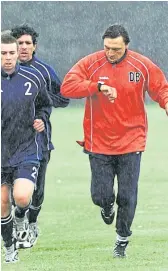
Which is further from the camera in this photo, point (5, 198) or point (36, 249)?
point (36, 249)

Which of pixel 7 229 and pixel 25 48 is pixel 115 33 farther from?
pixel 7 229

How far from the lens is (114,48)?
9.08 m

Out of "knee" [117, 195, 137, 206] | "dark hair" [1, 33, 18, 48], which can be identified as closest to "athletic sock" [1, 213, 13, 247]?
"knee" [117, 195, 137, 206]

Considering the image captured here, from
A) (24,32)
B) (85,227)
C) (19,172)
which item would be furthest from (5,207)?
(85,227)

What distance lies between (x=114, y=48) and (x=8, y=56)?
93 cm

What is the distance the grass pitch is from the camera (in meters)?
8.52

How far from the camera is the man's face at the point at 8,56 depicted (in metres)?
8.55

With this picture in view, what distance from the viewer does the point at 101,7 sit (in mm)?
35875

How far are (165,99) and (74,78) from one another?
71cm

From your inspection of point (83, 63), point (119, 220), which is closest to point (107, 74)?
point (83, 63)

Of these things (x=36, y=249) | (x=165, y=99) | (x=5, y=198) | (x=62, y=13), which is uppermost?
(x=165, y=99)

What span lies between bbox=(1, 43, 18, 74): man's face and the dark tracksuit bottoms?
1.06m

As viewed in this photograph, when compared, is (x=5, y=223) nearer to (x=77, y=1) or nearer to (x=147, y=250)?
(x=147, y=250)

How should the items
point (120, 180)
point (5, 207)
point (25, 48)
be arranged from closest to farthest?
1. point (5, 207)
2. point (120, 180)
3. point (25, 48)
